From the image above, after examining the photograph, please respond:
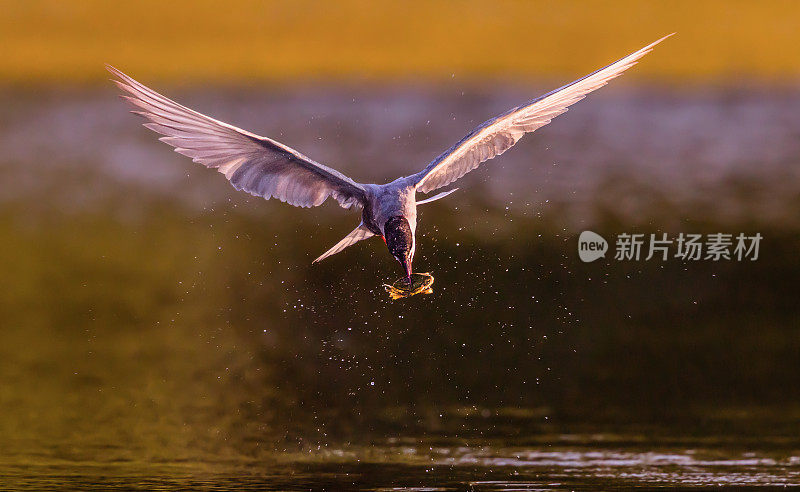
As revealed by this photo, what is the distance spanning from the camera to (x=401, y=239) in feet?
26.2

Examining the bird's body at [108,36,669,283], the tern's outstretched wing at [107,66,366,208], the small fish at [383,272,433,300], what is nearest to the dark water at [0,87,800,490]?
the small fish at [383,272,433,300]

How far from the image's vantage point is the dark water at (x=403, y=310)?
811 cm

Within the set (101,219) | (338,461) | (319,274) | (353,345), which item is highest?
(101,219)

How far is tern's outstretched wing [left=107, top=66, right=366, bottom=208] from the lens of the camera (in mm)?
7367

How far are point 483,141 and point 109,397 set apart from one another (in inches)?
130

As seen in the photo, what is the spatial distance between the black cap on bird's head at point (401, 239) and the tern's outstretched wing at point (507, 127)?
49cm

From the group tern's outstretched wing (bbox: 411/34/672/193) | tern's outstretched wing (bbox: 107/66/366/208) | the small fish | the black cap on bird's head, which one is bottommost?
the small fish

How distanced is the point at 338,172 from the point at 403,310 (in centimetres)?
378

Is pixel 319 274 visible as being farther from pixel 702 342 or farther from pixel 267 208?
pixel 702 342

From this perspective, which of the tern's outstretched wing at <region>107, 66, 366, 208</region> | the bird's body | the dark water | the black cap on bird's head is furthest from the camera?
the dark water

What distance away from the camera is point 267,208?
15.1m

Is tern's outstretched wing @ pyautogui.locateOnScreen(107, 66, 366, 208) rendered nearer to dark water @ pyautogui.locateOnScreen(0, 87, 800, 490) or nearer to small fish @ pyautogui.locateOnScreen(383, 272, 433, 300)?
small fish @ pyautogui.locateOnScreen(383, 272, 433, 300)

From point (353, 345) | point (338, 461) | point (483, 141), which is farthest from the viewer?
point (353, 345)

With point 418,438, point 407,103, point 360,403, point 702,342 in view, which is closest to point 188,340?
point 360,403
